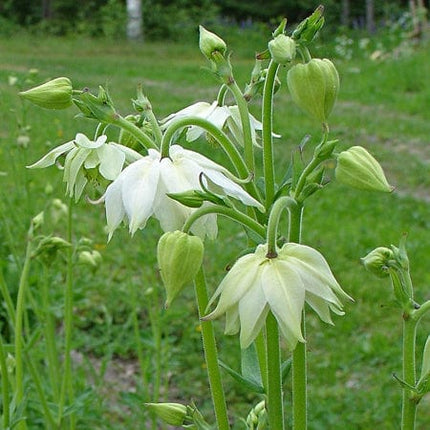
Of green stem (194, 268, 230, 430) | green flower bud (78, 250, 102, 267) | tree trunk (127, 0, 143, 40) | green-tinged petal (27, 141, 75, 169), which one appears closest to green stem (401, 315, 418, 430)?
green stem (194, 268, 230, 430)

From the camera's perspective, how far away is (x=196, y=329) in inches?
122

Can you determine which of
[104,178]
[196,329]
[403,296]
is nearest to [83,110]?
[104,178]

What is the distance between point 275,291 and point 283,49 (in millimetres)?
252

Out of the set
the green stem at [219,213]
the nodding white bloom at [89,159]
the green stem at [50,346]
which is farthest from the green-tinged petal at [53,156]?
the green stem at [50,346]

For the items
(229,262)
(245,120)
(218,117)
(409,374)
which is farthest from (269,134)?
(229,262)

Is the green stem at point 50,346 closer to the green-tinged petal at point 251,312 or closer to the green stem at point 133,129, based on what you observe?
the green stem at point 133,129

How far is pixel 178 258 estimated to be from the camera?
0.85 metres

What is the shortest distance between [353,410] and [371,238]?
5.53 feet

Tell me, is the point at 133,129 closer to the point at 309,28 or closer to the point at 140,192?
the point at 140,192

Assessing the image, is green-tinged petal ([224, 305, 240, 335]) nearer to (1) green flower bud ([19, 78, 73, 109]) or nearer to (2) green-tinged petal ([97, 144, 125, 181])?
(2) green-tinged petal ([97, 144, 125, 181])

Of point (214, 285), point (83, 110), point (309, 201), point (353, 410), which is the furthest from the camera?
point (309, 201)

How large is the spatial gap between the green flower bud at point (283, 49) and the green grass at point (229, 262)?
22 cm

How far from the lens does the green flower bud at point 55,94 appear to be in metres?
1.01

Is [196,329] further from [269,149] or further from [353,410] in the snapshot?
[269,149]
